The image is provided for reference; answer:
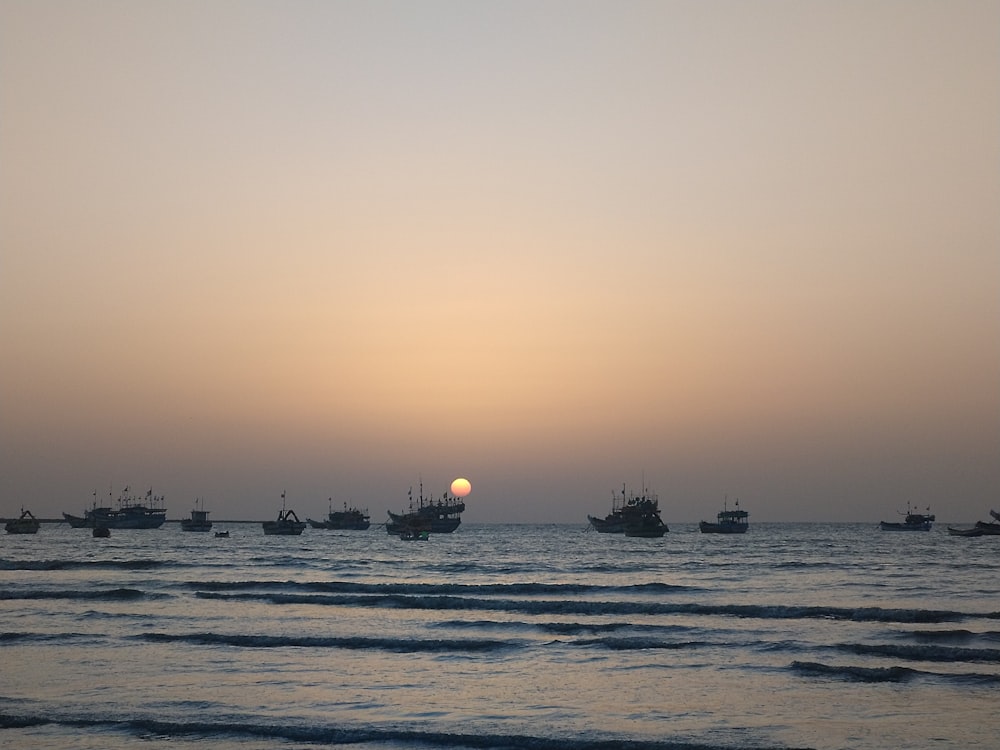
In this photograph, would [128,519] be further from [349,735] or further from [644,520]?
[349,735]

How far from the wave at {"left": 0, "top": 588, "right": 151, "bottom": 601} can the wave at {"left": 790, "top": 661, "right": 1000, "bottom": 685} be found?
34003 millimetres

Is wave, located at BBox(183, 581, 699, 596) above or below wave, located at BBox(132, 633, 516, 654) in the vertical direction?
below

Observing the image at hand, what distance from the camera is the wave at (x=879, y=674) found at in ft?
84.6

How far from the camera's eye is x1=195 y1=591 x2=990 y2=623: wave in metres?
40.2

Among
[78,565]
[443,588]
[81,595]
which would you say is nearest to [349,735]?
[81,595]

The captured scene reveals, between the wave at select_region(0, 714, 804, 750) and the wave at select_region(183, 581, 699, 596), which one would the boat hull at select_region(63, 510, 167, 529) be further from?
the wave at select_region(0, 714, 804, 750)

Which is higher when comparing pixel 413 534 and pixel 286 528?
pixel 286 528

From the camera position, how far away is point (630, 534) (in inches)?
5246

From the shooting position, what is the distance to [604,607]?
4494 centimetres

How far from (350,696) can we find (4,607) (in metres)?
26.1

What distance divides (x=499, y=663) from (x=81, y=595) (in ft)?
93.7

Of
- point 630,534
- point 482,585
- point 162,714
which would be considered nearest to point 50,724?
point 162,714

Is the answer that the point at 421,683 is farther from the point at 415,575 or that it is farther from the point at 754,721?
the point at 415,575

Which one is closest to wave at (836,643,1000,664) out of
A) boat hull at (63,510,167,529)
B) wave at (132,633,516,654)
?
wave at (132,633,516,654)
